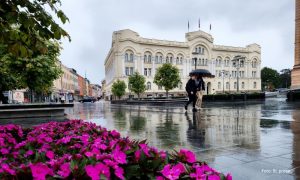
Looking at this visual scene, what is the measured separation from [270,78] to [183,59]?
2800 inches

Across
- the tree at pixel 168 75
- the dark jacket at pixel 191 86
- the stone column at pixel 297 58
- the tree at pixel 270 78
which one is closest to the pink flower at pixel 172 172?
the dark jacket at pixel 191 86

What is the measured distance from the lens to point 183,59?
81.4m

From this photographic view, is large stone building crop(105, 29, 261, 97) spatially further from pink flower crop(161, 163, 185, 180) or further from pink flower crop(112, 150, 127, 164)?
pink flower crop(161, 163, 185, 180)

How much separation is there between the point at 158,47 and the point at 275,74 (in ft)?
270

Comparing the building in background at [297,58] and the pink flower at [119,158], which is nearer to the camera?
the pink flower at [119,158]

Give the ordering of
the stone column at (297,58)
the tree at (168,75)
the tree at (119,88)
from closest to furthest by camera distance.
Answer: the stone column at (297,58) → the tree at (168,75) → the tree at (119,88)

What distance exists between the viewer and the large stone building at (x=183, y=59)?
73.1m

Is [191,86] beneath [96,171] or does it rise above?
above

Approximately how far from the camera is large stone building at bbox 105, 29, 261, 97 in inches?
2879

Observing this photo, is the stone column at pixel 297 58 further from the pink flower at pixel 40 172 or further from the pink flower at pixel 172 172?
the pink flower at pixel 40 172

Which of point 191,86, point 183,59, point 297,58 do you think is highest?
point 183,59

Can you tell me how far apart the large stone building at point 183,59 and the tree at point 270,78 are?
137 feet

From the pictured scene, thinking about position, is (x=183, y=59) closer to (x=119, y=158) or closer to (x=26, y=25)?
(x=26, y=25)

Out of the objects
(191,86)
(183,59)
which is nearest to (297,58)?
(191,86)
